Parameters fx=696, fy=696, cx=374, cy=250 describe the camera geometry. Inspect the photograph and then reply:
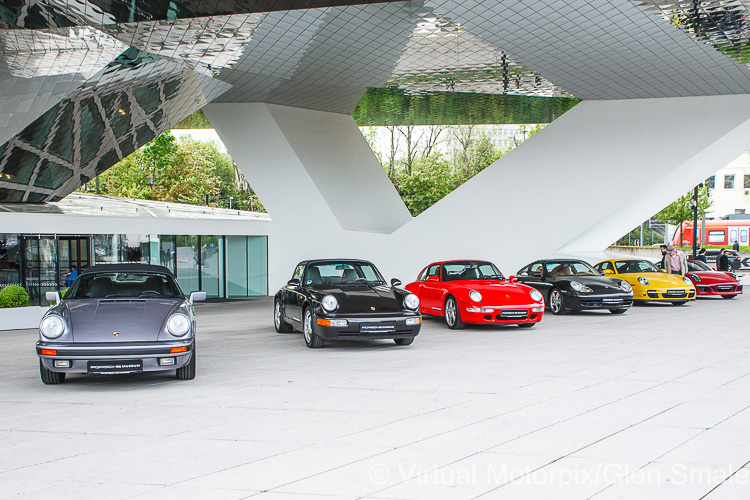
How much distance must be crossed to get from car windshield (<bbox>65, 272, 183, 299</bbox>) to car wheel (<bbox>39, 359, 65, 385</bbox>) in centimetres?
93

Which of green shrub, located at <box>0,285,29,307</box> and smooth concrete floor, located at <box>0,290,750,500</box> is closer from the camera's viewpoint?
smooth concrete floor, located at <box>0,290,750,500</box>

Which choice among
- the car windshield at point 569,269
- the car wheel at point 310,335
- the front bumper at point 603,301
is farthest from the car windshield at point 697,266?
the car wheel at point 310,335

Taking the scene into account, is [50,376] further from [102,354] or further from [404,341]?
[404,341]

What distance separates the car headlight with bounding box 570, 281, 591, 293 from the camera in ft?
49.4

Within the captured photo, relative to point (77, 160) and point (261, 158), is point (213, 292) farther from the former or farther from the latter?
point (77, 160)

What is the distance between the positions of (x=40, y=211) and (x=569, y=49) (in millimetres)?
13799

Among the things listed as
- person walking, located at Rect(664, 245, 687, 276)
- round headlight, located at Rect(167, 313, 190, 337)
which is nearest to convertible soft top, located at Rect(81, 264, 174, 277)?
round headlight, located at Rect(167, 313, 190, 337)

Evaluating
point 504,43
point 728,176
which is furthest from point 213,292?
point 728,176

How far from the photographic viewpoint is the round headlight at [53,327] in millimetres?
7234

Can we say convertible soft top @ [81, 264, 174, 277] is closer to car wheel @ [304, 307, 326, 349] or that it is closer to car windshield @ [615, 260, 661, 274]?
car wheel @ [304, 307, 326, 349]

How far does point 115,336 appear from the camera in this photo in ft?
23.6

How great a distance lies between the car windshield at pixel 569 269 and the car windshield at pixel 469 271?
248 centimetres

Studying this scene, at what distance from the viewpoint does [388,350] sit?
10320 millimetres

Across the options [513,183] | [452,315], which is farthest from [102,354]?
[513,183]
